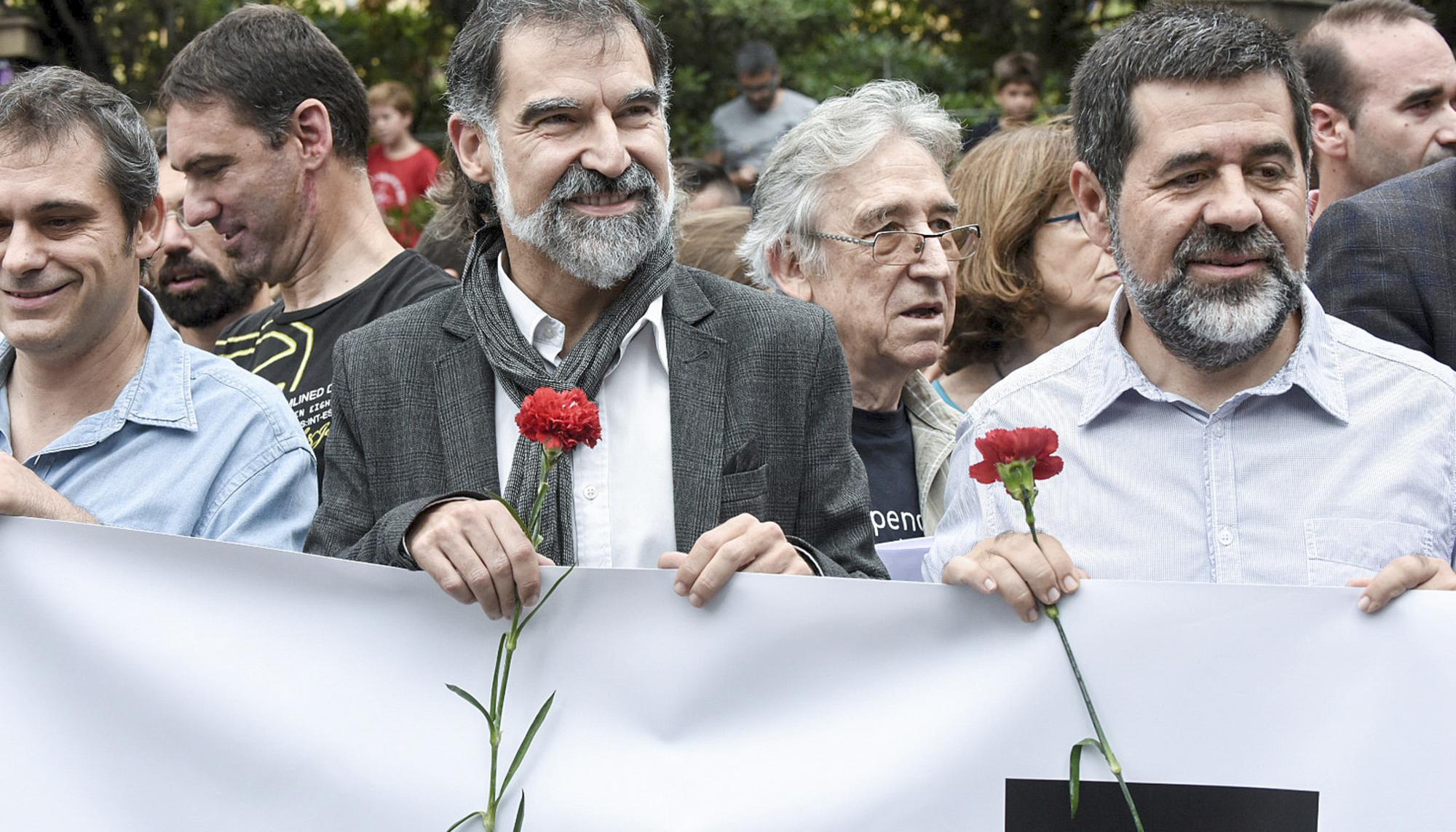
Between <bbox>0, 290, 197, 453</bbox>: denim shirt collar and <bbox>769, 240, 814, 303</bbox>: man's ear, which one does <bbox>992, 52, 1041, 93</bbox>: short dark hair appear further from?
<bbox>0, 290, 197, 453</bbox>: denim shirt collar

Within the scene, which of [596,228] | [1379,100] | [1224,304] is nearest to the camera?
[1224,304]

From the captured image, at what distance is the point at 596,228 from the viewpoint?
2785mm

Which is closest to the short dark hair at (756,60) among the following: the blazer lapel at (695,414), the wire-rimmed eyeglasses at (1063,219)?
the wire-rimmed eyeglasses at (1063,219)

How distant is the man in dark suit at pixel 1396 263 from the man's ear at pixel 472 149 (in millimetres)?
1782

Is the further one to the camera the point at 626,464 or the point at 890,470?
the point at 890,470

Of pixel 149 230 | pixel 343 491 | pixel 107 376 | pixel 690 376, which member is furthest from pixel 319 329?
pixel 690 376

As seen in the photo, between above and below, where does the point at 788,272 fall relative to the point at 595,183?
above

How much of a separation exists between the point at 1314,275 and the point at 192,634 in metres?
2.42

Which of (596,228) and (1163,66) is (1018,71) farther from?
(596,228)

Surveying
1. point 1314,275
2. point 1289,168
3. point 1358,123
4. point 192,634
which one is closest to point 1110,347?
point 1289,168

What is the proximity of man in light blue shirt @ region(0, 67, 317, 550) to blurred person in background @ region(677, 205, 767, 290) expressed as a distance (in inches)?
69.0

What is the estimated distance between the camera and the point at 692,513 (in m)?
2.60

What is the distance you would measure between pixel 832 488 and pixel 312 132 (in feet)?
6.82

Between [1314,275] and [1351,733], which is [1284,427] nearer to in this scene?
[1351,733]
